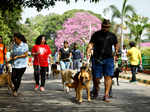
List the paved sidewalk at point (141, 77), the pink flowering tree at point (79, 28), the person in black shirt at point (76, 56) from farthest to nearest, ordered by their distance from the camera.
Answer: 1. the pink flowering tree at point (79, 28)
2. the person in black shirt at point (76, 56)
3. the paved sidewalk at point (141, 77)

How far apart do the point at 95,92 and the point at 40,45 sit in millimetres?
2930

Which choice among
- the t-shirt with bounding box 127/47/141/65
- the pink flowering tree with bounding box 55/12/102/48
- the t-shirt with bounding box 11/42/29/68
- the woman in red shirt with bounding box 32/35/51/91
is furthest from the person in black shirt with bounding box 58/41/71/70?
the pink flowering tree with bounding box 55/12/102/48

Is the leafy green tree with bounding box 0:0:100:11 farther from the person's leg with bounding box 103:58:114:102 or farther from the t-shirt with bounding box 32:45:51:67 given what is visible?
the person's leg with bounding box 103:58:114:102

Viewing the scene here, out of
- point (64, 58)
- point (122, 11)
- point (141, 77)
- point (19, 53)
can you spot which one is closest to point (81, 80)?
point (19, 53)

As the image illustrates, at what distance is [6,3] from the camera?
34.4ft

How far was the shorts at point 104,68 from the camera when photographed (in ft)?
24.4

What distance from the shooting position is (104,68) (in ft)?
24.7

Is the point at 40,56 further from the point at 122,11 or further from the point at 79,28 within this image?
the point at 79,28

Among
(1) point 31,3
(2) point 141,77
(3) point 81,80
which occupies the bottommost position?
(2) point 141,77

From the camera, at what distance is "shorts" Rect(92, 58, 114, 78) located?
7441mm

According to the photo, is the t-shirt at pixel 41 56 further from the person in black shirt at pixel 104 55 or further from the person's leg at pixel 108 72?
the person's leg at pixel 108 72

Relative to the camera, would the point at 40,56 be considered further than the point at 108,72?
Yes

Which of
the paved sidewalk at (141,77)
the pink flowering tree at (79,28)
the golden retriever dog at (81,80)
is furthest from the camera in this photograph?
the pink flowering tree at (79,28)

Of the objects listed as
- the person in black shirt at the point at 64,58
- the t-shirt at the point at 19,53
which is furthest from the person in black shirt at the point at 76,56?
the t-shirt at the point at 19,53
